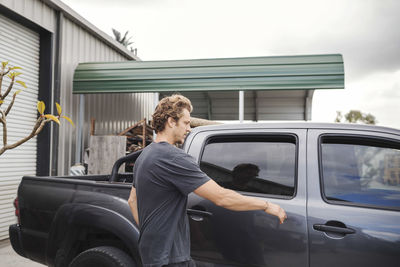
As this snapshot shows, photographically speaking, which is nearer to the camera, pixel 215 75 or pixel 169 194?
pixel 169 194

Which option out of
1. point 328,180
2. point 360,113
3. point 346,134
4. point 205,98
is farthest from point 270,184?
point 360,113

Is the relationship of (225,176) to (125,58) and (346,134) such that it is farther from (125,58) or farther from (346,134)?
(125,58)

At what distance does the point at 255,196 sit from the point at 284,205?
223 millimetres

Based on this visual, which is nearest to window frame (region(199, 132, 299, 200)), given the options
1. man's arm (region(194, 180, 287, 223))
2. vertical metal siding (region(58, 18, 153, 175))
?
man's arm (region(194, 180, 287, 223))

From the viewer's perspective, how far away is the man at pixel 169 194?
1.90 m

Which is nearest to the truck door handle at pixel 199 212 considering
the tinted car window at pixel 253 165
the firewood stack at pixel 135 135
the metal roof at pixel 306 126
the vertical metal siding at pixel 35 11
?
the tinted car window at pixel 253 165

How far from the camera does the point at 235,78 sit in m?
7.97

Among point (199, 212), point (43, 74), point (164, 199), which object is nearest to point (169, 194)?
point (164, 199)

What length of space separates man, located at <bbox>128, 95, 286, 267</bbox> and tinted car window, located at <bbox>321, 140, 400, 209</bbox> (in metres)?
0.67

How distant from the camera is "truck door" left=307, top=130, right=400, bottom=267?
86.3 inches

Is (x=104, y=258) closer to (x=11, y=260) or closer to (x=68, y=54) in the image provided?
(x=11, y=260)

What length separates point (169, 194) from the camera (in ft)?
6.41

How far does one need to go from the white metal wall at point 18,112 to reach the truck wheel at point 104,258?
211 inches

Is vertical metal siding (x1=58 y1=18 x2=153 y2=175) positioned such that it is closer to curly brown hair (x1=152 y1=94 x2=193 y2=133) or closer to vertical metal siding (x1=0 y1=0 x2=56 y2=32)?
vertical metal siding (x1=0 y1=0 x2=56 y2=32)
